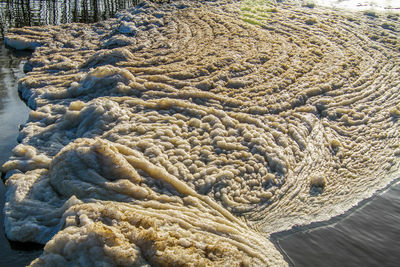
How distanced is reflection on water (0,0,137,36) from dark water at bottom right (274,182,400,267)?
1128 centimetres

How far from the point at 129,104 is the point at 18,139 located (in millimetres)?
1819

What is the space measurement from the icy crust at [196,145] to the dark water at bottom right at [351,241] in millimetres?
163

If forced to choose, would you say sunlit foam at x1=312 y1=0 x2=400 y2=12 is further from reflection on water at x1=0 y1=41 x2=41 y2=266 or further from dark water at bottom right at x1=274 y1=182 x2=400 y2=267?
reflection on water at x1=0 y1=41 x2=41 y2=266

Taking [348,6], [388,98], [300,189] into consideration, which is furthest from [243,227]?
[348,6]

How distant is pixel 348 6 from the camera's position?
1320 centimetres

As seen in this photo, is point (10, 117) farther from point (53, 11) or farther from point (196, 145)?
point (53, 11)

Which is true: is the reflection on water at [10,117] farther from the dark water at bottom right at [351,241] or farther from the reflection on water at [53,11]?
the dark water at bottom right at [351,241]

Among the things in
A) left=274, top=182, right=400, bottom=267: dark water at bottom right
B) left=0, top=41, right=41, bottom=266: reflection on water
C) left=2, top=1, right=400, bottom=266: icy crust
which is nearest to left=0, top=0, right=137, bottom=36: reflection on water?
left=0, top=41, right=41, bottom=266: reflection on water

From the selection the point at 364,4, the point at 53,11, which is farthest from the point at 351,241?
the point at 53,11

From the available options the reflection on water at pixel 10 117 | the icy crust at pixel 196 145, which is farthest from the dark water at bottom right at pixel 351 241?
the reflection on water at pixel 10 117

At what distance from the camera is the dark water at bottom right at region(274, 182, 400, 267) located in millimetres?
3324

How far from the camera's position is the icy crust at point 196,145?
3016mm

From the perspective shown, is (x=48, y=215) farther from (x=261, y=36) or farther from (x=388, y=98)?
(x=261, y=36)

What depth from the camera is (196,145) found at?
4527 mm
